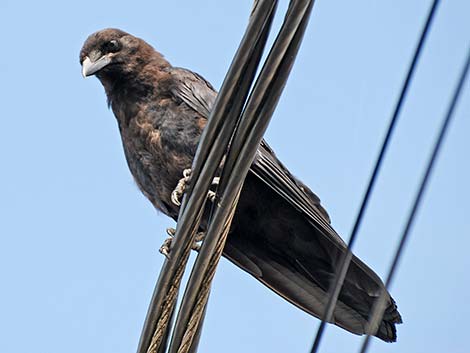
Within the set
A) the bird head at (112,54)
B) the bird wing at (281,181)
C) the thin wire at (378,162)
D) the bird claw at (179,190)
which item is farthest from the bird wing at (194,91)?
the thin wire at (378,162)

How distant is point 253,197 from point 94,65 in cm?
134

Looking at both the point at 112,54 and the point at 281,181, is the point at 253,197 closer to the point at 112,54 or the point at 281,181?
the point at 281,181

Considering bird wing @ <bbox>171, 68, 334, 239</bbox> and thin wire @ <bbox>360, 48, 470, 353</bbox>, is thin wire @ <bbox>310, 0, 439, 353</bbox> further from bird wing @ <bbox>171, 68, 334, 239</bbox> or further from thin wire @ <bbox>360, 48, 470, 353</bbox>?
bird wing @ <bbox>171, 68, 334, 239</bbox>

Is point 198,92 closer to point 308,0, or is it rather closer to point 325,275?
point 325,275

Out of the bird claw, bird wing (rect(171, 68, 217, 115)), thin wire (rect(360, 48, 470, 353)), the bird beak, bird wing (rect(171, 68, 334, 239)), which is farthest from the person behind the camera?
the bird beak

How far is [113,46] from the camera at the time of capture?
20.0ft

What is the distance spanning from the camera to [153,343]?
3141mm

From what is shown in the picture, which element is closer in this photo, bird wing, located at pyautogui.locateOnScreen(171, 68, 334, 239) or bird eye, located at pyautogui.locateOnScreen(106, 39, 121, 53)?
bird wing, located at pyautogui.locateOnScreen(171, 68, 334, 239)

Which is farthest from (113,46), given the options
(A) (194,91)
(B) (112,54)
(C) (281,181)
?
(C) (281,181)

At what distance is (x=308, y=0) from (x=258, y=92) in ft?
1.04

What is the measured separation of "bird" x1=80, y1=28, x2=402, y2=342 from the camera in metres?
5.02

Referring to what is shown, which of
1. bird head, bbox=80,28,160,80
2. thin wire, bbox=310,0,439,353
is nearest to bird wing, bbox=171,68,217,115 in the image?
bird head, bbox=80,28,160,80

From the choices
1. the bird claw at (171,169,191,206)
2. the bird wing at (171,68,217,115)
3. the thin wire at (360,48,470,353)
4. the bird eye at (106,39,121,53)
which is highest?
the bird eye at (106,39,121,53)

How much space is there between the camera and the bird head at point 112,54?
5.97 metres
